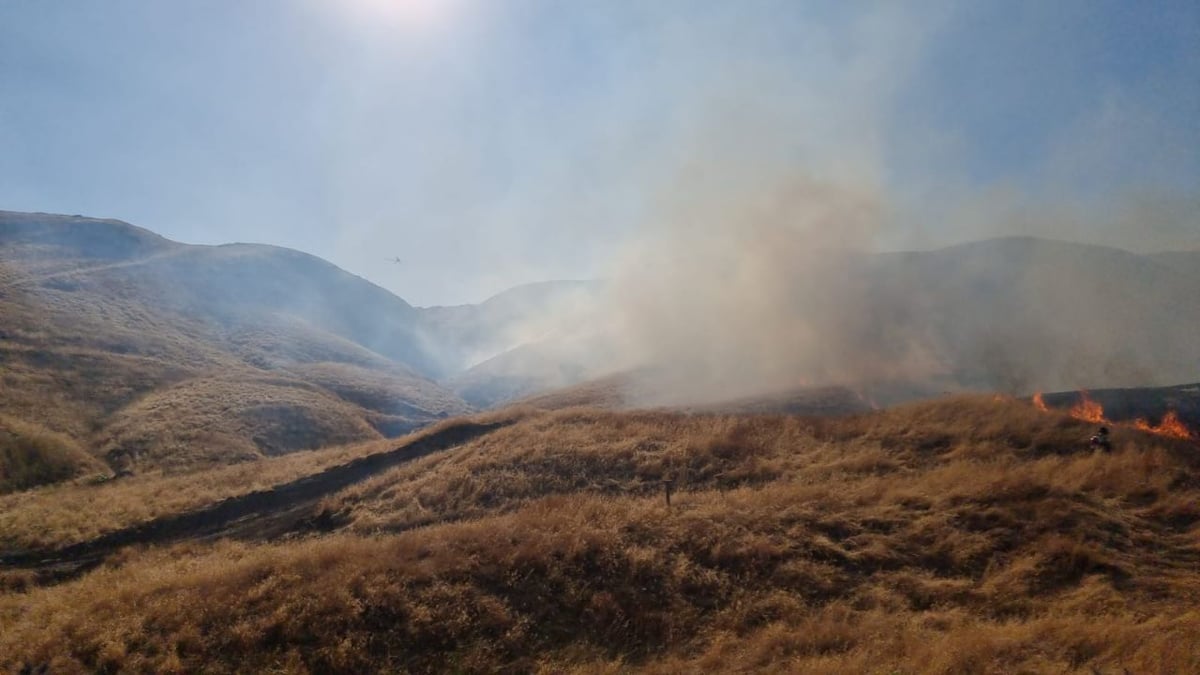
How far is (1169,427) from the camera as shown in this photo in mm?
19172

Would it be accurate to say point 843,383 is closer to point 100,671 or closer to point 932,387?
point 932,387

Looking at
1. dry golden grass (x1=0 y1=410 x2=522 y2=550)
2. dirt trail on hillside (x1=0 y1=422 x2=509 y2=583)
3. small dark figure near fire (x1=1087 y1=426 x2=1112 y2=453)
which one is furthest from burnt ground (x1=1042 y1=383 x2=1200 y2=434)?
dirt trail on hillside (x1=0 y1=422 x2=509 y2=583)

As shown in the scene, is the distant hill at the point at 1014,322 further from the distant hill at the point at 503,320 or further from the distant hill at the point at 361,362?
the distant hill at the point at 503,320

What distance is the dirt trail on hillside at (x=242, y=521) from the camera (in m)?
18.3

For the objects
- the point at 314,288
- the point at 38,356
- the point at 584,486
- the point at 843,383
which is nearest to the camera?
the point at 584,486

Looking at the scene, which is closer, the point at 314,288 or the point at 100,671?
the point at 100,671

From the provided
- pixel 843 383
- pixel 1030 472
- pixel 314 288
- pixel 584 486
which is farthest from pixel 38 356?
pixel 314 288

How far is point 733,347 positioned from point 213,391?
135 ft

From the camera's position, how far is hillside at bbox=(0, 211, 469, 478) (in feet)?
117

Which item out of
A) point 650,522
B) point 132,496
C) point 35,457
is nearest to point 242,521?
point 132,496

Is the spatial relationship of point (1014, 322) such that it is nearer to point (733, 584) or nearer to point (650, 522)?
point (650, 522)

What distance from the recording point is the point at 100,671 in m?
9.06

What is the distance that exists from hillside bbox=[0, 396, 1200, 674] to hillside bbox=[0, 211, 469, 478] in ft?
71.9

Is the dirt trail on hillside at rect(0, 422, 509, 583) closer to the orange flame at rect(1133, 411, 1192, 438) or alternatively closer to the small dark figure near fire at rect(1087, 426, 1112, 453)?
the small dark figure near fire at rect(1087, 426, 1112, 453)
